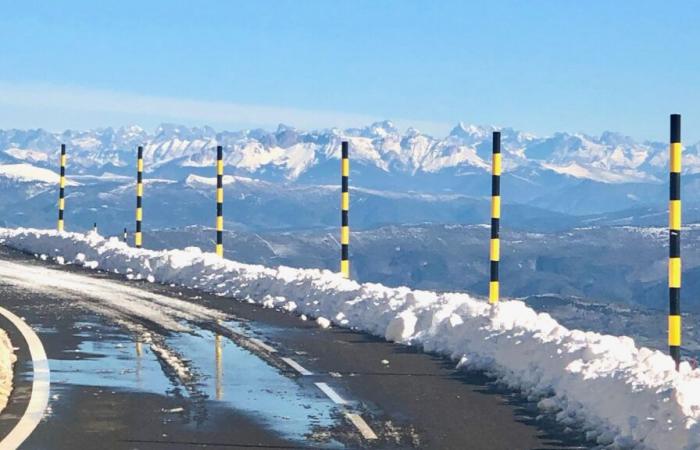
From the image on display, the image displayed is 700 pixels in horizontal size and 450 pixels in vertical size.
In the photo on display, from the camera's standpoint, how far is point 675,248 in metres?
12.9

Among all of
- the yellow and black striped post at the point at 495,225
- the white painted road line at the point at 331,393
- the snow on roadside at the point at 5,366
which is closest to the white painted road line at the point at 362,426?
the white painted road line at the point at 331,393

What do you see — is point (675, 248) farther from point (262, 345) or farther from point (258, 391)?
point (262, 345)

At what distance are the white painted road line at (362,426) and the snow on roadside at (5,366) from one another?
2871 mm

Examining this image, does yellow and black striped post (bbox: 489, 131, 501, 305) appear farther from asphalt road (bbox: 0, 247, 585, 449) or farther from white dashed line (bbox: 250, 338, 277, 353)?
white dashed line (bbox: 250, 338, 277, 353)

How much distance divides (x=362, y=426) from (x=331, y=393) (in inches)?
67.0

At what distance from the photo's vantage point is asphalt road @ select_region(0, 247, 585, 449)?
9641 millimetres

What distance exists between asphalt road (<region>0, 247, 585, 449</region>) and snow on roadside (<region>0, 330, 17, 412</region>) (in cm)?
10

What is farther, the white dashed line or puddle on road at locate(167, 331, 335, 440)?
the white dashed line

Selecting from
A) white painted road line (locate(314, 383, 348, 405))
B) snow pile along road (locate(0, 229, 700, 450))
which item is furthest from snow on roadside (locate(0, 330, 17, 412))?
snow pile along road (locate(0, 229, 700, 450))

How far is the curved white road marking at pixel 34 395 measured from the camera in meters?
9.26

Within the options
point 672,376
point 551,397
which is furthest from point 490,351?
point 672,376

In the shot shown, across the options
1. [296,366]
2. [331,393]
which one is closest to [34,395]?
[331,393]

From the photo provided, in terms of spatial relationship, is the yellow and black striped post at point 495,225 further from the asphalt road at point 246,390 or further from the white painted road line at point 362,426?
the white painted road line at point 362,426

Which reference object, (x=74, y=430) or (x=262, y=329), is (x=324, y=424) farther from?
(x=262, y=329)
